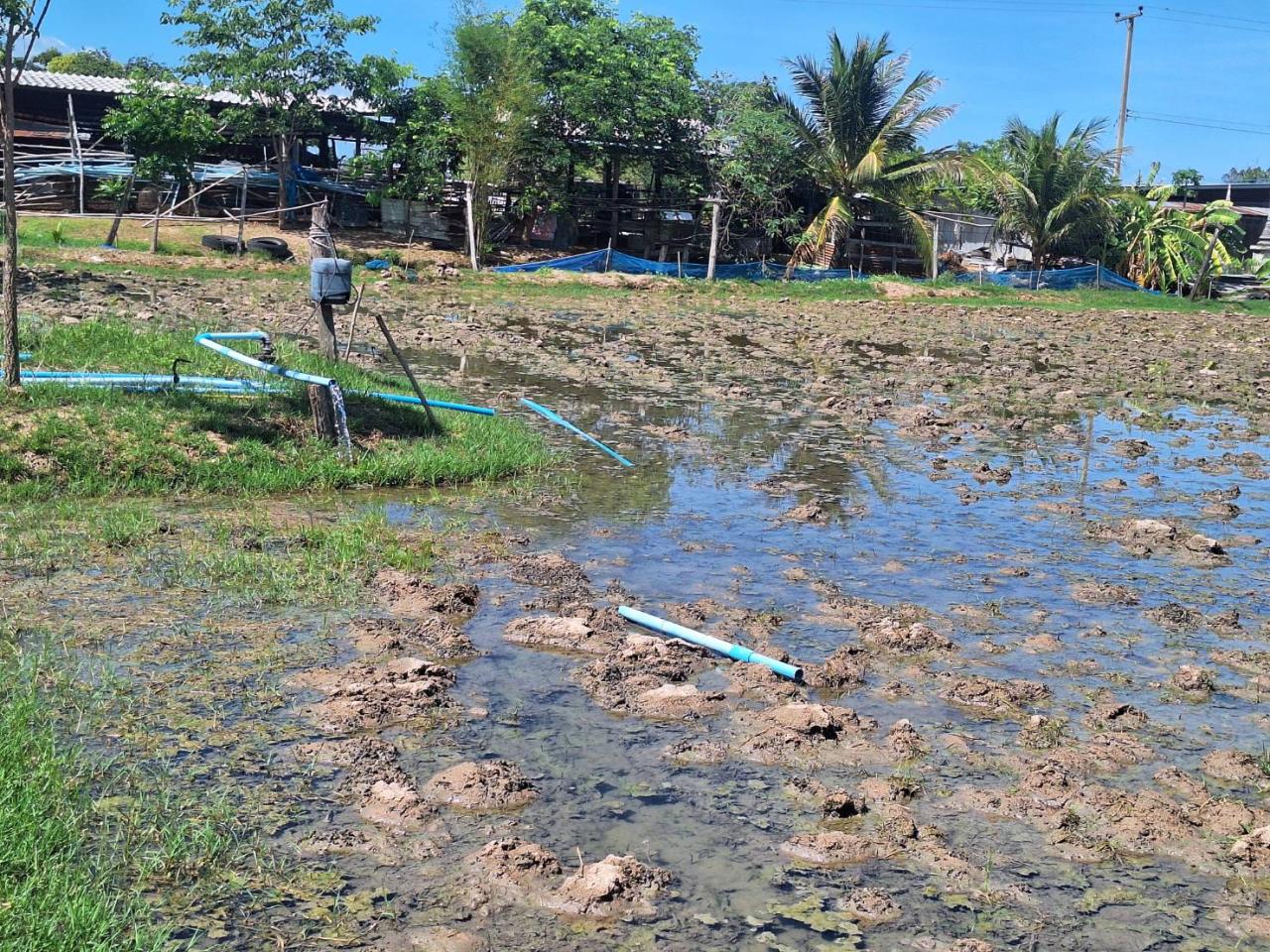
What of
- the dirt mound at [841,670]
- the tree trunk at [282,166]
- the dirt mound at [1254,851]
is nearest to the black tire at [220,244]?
the tree trunk at [282,166]

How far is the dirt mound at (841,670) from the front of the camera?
5.88 meters

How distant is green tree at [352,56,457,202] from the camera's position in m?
26.9

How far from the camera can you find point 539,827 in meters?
4.41

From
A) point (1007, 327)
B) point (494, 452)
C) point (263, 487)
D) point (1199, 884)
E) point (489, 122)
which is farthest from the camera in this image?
point (489, 122)

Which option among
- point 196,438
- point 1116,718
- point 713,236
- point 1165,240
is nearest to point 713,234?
point 713,236

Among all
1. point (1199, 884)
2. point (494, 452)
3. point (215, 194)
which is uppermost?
point (215, 194)

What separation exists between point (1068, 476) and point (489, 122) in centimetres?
1897

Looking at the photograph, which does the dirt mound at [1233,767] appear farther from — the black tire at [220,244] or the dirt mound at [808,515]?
the black tire at [220,244]

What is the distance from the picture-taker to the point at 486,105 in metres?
26.8

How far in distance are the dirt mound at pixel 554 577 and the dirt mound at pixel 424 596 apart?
40 cm

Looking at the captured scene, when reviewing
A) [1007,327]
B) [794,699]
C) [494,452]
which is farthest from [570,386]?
[1007,327]

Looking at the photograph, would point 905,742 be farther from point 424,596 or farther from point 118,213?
point 118,213

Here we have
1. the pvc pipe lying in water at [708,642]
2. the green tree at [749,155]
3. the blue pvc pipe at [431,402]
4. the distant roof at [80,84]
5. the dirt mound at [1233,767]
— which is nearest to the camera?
the dirt mound at [1233,767]

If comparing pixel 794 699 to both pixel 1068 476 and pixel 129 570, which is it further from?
pixel 1068 476
